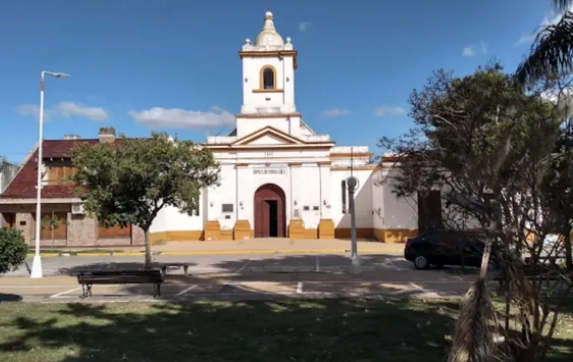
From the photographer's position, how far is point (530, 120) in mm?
4973

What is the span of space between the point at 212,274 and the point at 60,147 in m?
22.1

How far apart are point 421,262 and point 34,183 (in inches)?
1017

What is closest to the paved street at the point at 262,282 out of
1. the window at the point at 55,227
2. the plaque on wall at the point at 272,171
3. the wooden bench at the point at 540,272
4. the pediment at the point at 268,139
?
the wooden bench at the point at 540,272

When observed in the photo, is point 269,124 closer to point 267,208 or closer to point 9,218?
point 267,208

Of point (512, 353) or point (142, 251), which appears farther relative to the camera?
point (142, 251)

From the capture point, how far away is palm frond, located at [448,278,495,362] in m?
3.75

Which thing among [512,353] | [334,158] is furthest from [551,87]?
[334,158]

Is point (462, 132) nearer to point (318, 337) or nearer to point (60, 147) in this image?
point (318, 337)

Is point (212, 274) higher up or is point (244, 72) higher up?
point (244, 72)

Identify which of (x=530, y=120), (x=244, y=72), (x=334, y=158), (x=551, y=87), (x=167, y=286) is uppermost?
(x=244, y=72)

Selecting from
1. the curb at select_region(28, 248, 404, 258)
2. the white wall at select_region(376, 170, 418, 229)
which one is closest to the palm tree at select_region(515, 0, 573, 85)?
the curb at select_region(28, 248, 404, 258)

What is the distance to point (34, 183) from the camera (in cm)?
3291

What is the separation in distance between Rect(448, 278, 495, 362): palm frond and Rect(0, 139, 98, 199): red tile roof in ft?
98.9

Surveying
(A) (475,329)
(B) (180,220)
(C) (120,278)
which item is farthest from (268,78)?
(A) (475,329)
